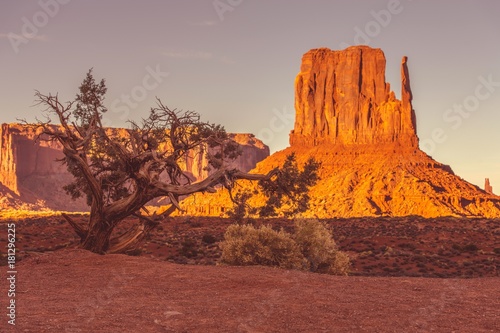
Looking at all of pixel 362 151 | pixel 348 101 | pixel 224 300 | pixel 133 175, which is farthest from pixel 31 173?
pixel 224 300

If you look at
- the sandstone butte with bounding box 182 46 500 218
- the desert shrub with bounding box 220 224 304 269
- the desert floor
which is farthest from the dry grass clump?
the sandstone butte with bounding box 182 46 500 218

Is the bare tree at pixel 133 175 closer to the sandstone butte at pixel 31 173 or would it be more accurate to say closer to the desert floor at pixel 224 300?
the desert floor at pixel 224 300

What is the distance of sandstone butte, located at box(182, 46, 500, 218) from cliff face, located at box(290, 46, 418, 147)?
0.20 m

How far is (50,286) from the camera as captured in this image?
40.1 ft

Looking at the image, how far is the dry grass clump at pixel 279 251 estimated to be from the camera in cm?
1733

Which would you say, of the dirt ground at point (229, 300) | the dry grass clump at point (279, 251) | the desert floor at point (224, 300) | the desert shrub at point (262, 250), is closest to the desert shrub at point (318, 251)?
the dry grass clump at point (279, 251)

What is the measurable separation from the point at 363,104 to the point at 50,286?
347ft

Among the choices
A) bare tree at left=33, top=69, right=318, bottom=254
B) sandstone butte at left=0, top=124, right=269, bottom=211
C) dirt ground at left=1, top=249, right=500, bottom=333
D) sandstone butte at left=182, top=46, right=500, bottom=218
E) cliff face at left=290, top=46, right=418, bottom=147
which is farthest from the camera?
sandstone butte at left=0, top=124, right=269, bottom=211

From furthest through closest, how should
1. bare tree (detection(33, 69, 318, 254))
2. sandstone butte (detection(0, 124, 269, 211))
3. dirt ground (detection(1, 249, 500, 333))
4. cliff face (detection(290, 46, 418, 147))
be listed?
1. sandstone butte (detection(0, 124, 269, 211))
2. cliff face (detection(290, 46, 418, 147))
3. bare tree (detection(33, 69, 318, 254))
4. dirt ground (detection(1, 249, 500, 333))

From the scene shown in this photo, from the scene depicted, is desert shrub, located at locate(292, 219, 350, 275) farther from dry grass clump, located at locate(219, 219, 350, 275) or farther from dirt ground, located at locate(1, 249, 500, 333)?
dirt ground, located at locate(1, 249, 500, 333)

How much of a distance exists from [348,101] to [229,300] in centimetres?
10728

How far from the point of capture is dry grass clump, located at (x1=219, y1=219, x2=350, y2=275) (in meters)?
17.3

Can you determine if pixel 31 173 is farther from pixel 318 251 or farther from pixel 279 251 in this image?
pixel 279 251

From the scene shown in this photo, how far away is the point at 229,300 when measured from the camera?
35.4 feet
